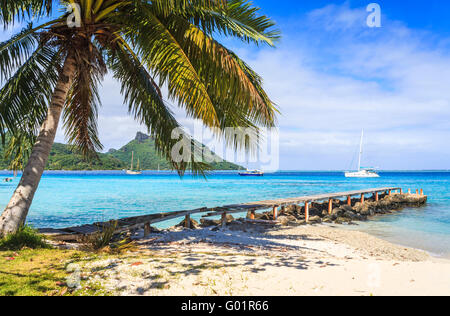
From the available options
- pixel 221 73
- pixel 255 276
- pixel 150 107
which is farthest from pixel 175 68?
pixel 255 276

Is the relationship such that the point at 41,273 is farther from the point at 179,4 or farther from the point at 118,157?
the point at 118,157

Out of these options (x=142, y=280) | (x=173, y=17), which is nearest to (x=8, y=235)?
(x=142, y=280)

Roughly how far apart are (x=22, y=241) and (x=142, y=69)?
5213mm

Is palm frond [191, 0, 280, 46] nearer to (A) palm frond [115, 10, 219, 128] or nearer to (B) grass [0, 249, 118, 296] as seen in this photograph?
(A) palm frond [115, 10, 219, 128]

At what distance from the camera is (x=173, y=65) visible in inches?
226

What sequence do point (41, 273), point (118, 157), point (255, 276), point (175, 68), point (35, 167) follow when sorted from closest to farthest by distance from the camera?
1. point (41, 273)
2. point (255, 276)
3. point (175, 68)
4. point (35, 167)
5. point (118, 157)

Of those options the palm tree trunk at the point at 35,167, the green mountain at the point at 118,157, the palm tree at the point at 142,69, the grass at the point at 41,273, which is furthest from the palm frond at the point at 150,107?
the green mountain at the point at 118,157

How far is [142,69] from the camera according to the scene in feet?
28.2

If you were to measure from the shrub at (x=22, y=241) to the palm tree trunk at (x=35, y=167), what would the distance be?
0.47 feet

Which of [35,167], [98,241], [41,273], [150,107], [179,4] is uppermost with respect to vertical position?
[179,4]

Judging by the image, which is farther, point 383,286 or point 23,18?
point 23,18

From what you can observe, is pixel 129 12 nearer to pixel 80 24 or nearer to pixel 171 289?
pixel 80 24

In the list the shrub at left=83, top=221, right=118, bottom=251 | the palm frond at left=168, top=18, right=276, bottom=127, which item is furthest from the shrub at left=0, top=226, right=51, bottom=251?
the palm frond at left=168, top=18, right=276, bottom=127

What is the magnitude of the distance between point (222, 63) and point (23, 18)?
536 cm
